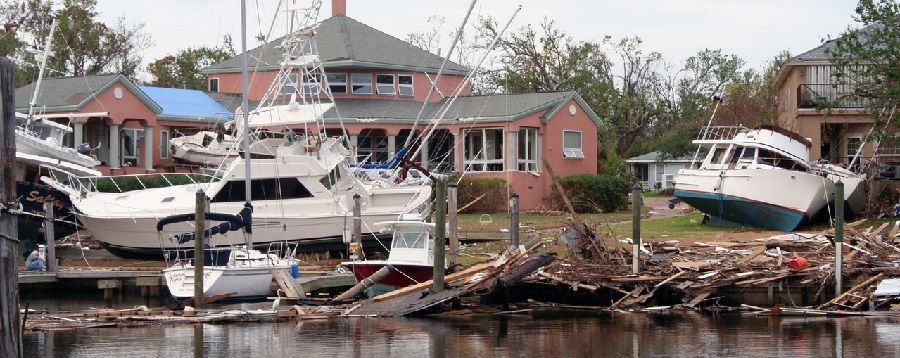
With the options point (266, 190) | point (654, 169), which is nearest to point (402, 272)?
point (266, 190)

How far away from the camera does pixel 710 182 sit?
141ft

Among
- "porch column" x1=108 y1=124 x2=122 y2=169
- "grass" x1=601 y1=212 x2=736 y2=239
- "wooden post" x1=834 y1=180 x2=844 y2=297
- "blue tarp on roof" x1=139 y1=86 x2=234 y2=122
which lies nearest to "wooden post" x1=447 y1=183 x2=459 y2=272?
"grass" x1=601 y1=212 x2=736 y2=239

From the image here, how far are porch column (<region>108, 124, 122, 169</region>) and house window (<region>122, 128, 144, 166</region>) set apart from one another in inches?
37.9

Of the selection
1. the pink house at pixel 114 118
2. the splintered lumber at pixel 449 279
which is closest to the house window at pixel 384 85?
the pink house at pixel 114 118

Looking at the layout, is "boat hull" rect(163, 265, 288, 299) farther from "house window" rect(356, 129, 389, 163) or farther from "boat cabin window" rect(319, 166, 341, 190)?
"house window" rect(356, 129, 389, 163)

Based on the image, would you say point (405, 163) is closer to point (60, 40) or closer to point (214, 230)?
point (214, 230)

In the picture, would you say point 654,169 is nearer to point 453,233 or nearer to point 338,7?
point 338,7

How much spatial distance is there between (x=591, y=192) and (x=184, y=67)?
3506cm

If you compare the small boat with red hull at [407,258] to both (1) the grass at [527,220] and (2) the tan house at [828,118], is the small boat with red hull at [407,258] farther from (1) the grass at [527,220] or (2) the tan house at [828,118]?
(2) the tan house at [828,118]

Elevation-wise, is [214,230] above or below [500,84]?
below

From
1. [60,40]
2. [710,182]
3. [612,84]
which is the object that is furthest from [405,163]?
[612,84]

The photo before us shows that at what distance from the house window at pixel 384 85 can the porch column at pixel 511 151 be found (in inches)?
272

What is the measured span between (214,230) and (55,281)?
155 inches

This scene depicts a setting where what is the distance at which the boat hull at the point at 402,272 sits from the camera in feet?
101
